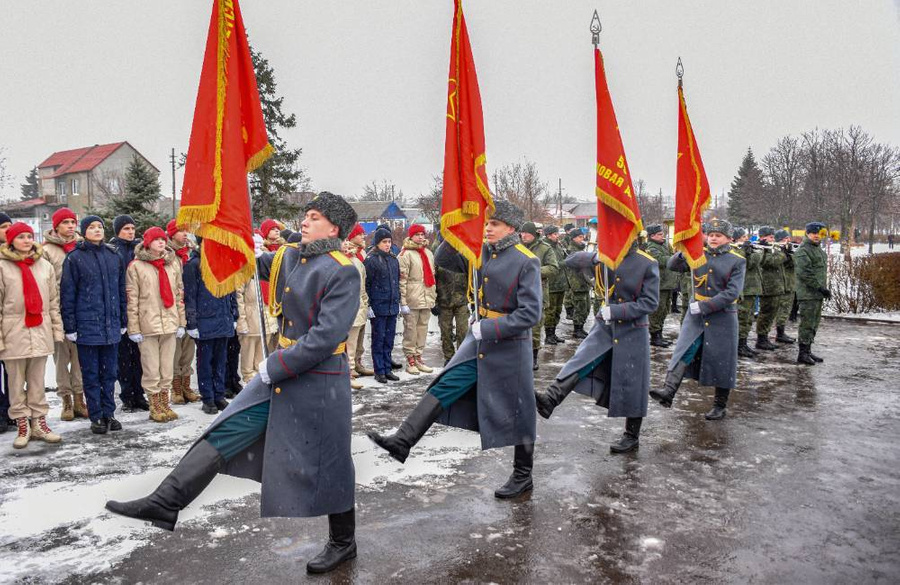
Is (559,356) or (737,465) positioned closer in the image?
(737,465)

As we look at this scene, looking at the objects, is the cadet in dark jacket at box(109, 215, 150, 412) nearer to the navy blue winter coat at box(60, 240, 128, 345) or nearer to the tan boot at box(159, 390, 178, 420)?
the tan boot at box(159, 390, 178, 420)

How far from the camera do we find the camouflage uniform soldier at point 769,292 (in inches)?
458

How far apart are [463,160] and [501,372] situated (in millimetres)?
1600

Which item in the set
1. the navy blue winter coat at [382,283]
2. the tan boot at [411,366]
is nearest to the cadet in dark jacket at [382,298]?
the navy blue winter coat at [382,283]

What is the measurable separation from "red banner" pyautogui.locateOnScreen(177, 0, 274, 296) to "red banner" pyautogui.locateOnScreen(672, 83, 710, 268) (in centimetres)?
471

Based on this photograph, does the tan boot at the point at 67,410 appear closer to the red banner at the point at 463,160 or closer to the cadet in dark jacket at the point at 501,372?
the cadet in dark jacket at the point at 501,372

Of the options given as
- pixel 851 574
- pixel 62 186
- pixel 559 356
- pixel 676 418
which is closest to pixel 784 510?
pixel 851 574

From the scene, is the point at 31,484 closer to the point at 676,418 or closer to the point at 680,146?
the point at 676,418

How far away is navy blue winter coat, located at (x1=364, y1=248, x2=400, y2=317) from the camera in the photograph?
920 centimetres

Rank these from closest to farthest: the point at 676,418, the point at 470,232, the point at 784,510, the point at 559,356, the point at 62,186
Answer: the point at 784,510 < the point at 470,232 < the point at 676,418 < the point at 559,356 < the point at 62,186

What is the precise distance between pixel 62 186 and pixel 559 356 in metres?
61.6

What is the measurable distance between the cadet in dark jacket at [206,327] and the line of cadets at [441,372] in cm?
249

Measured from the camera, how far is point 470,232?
5.05 metres

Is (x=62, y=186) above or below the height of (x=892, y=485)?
above
